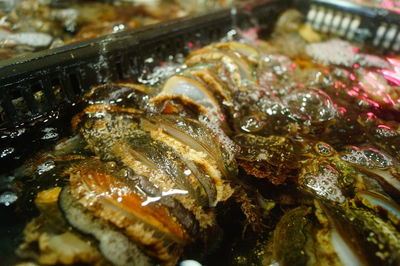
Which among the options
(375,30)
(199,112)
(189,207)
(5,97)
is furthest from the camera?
(375,30)

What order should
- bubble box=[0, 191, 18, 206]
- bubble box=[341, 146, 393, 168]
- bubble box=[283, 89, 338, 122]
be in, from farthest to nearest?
bubble box=[283, 89, 338, 122], bubble box=[341, 146, 393, 168], bubble box=[0, 191, 18, 206]

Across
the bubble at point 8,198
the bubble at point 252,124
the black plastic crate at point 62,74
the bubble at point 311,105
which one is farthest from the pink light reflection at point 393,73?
the bubble at point 8,198

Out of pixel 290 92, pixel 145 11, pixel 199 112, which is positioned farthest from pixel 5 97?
pixel 145 11

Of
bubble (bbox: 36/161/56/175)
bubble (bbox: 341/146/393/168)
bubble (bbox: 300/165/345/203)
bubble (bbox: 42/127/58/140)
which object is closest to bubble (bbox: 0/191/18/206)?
bubble (bbox: 36/161/56/175)

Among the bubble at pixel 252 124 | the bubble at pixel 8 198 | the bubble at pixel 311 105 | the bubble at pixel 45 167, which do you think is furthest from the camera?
the bubble at pixel 311 105

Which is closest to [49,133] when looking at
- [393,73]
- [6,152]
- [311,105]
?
[6,152]

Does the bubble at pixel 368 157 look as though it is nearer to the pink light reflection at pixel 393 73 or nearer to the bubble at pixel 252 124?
the bubble at pixel 252 124

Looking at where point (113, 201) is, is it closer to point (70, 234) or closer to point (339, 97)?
point (70, 234)

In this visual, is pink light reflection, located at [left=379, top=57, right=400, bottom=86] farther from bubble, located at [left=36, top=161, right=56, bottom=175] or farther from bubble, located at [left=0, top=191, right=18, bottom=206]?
bubble, located at [left=0, top=191, right=18, bottom=206]
